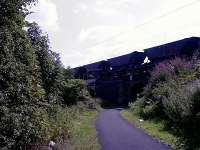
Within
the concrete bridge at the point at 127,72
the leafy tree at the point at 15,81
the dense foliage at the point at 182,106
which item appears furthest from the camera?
the concrete bridge at the point at 127,72

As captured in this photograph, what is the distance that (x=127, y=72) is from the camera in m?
68.9

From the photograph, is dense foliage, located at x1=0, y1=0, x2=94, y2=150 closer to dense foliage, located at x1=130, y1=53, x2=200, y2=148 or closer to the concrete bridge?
dense foliage, located at x1=130, y1=53, x2=200, y2=148

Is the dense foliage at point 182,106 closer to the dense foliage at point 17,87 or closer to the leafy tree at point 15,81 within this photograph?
the dense foliage at point 17,87

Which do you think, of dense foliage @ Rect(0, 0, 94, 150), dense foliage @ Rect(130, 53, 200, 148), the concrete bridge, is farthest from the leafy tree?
the concrete bridge

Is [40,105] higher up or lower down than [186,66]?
lower down

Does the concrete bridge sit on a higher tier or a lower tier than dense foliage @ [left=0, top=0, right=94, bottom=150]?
higher

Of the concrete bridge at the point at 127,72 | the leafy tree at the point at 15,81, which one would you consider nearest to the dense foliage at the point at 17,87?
the leafy tree at the point at 15,81

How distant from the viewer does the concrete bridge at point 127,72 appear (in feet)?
182

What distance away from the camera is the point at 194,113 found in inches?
640

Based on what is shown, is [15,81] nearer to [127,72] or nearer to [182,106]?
[182,106]

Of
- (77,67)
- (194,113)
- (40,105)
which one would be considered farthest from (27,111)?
(77,67)

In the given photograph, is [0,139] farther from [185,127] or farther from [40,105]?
[185,127]

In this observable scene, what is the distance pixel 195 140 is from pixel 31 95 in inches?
227

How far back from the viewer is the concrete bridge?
5534 cm
